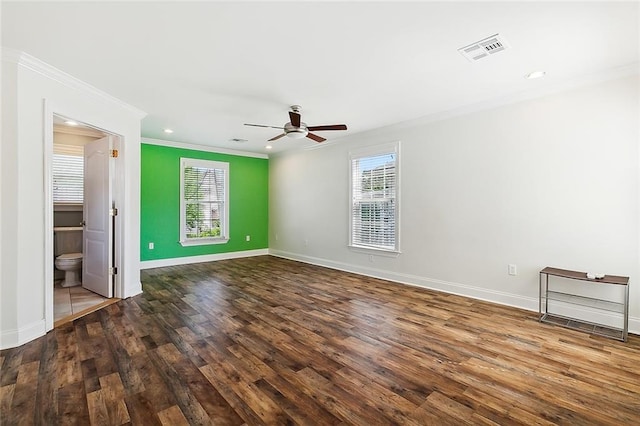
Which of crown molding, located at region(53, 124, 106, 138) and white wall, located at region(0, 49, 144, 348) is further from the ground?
crown molding, located at region(53, 124, 106, 138)

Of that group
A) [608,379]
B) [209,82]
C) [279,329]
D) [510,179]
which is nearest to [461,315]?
[608,379]

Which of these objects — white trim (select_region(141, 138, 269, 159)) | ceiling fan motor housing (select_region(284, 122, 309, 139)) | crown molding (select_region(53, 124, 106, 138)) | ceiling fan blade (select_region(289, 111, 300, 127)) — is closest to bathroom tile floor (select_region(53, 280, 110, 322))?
crown molding (select_region(53, 124, 106, 138))

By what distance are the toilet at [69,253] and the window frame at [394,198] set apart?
4481 millimetres

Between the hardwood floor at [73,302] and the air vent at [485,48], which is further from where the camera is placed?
the hardwood floor at [73,302]

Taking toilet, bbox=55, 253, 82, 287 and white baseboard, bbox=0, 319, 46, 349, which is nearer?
white baseboard, bbox=0, 319, 46, 349

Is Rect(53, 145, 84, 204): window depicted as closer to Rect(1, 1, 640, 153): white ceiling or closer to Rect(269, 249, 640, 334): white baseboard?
Rect(1, 1, 640, 153): white ceiling

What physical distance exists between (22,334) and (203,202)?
167 inches

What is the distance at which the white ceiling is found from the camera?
82.0 inches

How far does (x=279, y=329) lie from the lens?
9.91 feet

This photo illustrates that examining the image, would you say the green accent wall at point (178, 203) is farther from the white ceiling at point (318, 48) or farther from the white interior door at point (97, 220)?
the white ceiling at point (318, 48)

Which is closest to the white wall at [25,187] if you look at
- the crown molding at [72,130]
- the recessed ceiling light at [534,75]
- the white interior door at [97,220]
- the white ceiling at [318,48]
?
the white ceiling at [318,48]

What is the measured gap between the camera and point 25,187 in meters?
2.74

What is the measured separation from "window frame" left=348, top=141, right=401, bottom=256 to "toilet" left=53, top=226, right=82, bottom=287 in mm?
4481

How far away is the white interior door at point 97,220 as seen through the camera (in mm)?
4004
